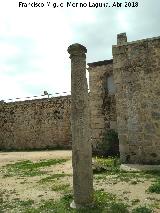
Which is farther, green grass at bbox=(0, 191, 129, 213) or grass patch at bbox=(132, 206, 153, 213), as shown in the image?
green grass at bbox=(0, 191, 129, 213)

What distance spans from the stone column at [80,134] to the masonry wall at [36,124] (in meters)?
17.9

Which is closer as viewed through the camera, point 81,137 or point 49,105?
point 81,137

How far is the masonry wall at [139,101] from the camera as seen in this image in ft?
42.5

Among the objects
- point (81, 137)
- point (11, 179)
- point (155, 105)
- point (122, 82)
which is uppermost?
point (122, 82)

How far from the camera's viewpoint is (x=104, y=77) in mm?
19734

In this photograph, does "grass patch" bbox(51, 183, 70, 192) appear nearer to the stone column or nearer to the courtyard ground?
the courtyard ground

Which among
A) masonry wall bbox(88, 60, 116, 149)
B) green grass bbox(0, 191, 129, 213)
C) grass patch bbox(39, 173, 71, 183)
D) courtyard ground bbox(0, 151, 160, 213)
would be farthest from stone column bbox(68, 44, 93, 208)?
masonry wall bbox(88, 60, 116, 149)

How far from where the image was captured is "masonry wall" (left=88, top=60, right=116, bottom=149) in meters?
19.6

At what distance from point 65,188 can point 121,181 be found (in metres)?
1.83

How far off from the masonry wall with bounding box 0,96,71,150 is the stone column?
704 inches

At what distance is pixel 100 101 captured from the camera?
19891 mm

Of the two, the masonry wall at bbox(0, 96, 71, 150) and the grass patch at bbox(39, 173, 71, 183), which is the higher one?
the masonry wall at bbox(0, 96, 71, 150)

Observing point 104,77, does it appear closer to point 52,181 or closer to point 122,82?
point 122,82

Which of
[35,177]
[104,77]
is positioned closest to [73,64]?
[35,177]
